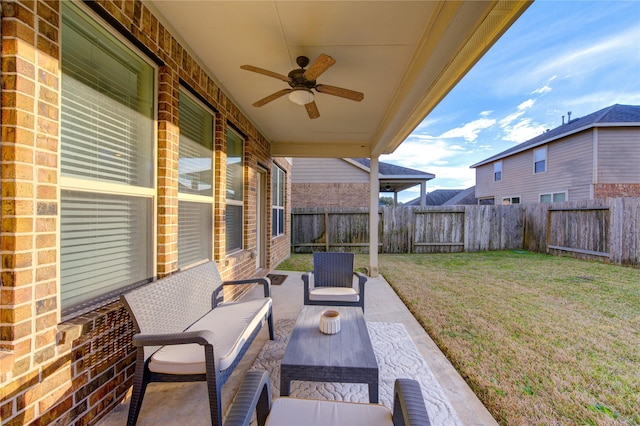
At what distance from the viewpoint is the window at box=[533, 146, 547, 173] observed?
1197 centimetres

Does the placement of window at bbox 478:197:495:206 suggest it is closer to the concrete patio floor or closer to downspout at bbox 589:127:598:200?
downspout at bbox 589:127:598:200

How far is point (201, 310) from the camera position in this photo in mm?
2473

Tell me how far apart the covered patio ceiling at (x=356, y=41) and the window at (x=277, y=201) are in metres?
3.03

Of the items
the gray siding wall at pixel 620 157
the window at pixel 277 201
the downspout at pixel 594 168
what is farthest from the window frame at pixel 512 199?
the window at pixel 277 201

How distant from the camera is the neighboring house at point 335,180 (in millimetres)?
11883

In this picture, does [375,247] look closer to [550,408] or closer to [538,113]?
[550,408]

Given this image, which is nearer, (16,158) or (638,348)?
(16,158)

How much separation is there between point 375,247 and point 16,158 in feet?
18.6

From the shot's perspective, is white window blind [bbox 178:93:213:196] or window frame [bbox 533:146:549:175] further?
window frame [bbox 533:146:549:175]

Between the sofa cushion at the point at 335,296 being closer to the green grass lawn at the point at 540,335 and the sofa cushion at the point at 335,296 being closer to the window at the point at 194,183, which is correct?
the green grass lawn at the point at 540,335

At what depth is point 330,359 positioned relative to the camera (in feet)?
5.68

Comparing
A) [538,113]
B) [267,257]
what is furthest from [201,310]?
[538,113]

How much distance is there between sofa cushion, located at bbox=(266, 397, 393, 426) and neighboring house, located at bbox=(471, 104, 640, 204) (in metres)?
13.0

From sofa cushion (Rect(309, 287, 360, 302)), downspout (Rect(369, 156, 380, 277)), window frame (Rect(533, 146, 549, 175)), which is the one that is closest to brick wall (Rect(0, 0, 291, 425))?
sofa cushion (Rect(309, 287, 360, 302))
